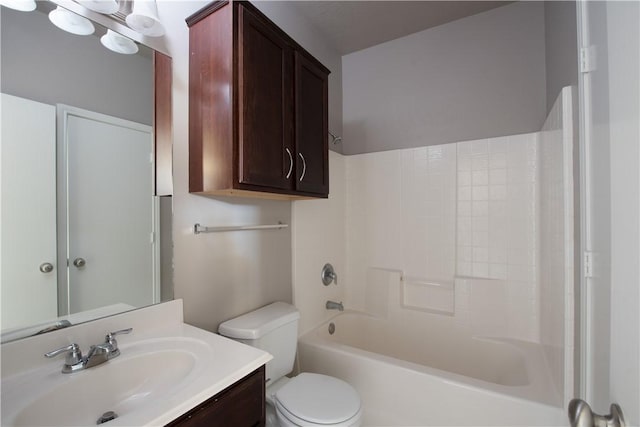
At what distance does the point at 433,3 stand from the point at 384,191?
1.40 metres

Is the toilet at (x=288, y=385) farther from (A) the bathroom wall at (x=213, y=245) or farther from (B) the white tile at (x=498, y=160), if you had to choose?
(B) the white tile at (x=498, y=160)

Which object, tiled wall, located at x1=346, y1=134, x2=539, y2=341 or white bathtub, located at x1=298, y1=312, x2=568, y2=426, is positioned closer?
white bathtub, located at x1=298, y1=312, x2=568, y2=426

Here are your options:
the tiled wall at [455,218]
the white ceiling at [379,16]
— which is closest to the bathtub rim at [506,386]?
the tiled wall at [455,218]

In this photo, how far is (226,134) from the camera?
117 centimetres

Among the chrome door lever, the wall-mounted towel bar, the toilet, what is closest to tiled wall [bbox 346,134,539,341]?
the wall-mounted towel bar

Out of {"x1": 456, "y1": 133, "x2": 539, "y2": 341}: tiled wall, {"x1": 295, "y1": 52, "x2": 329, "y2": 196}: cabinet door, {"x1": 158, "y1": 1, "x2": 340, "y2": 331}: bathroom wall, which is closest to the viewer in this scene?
{"x1": 158, "y1": 1, "x2": 340, "y2": 331}: bathroom wall

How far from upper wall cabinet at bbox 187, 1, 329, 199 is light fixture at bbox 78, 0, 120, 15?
327 mm

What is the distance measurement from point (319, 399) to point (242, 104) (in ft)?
4.37

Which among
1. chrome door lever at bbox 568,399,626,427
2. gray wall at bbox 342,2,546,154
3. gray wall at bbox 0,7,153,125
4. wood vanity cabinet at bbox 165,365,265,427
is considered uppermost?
gray wall at bbox 342,2,546,154

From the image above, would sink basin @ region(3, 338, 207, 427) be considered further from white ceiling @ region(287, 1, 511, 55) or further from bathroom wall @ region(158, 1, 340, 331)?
white ceiling @ region(287, 1, 511, 55)

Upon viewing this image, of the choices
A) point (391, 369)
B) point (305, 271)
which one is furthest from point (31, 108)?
point (391, 369)

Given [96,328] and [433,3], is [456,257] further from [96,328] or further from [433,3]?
[96,328]

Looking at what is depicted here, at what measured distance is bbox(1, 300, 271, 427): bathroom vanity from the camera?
715 millimetres

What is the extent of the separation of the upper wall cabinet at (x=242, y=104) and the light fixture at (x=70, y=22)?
38cm
